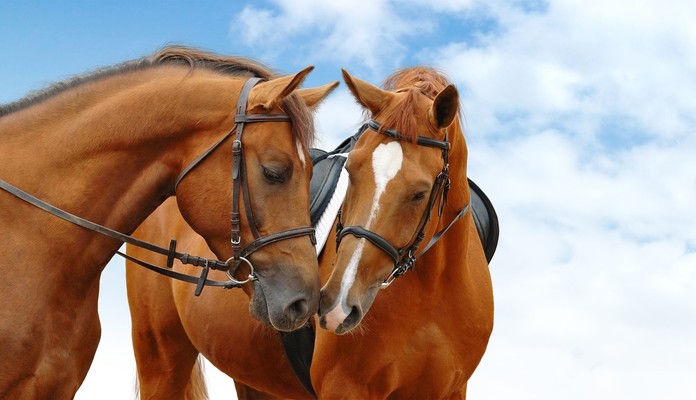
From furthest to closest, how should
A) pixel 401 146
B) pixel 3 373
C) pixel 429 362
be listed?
pixel 429 362 → pixel 401 146 → pixel 3 373

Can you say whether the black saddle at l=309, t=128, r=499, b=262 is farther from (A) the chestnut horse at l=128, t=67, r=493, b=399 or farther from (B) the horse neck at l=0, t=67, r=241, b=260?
(B) the horse neck at l=0, t=67, r=241, b=260

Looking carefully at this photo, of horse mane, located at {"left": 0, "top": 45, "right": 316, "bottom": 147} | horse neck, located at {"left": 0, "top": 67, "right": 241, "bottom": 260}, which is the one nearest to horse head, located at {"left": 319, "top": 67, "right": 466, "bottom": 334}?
horse mane, located at {"left": 0, "top": 45, "right": 316, "bottom": 147}

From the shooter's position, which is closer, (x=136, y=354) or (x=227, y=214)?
(x=227, y=214)

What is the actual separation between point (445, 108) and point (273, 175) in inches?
48.9

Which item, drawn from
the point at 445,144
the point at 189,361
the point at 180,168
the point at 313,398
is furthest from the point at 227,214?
the point at 189,361

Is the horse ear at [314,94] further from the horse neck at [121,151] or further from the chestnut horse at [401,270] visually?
the horse neck at [121,151]

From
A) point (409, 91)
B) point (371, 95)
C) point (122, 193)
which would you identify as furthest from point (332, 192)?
point (122, 193)

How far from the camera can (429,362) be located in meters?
5.91

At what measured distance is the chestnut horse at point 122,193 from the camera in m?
5.09

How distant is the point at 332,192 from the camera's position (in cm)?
685

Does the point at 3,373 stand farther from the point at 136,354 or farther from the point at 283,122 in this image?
the point at 136,354

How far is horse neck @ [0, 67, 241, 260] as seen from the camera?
207 inches

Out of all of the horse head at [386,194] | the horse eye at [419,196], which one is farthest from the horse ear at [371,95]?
the horse eye at [419,196]

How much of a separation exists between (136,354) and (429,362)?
3.87m
